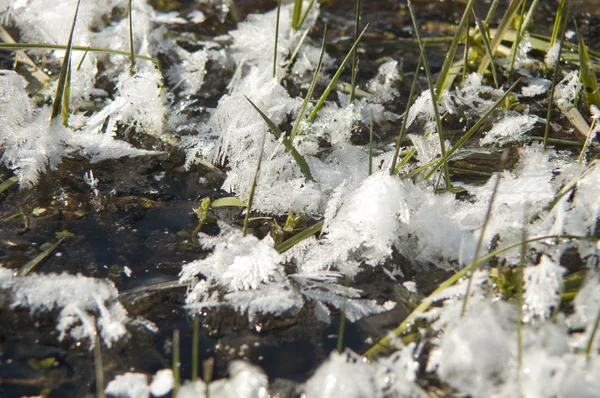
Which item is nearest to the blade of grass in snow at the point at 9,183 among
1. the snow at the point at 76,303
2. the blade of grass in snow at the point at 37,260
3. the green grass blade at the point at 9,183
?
the green grass blade at the point at 9,183

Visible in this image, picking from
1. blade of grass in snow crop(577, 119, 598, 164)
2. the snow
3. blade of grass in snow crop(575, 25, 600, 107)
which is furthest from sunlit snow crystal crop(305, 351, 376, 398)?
blade of grass in snow crop(575, 25, 600, 107)

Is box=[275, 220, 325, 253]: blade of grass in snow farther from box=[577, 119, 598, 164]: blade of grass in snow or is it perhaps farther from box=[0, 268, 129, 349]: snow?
box=[577, 119, 598, 164]: blade of grass in snow

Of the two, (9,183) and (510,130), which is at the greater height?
(510,130)

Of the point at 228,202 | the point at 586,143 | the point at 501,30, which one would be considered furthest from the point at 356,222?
the point at 501,30

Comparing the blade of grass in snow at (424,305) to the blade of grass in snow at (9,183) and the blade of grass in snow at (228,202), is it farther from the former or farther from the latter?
the blade of grass in snow at (9,183)

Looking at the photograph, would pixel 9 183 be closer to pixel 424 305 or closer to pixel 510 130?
pixel 424 305

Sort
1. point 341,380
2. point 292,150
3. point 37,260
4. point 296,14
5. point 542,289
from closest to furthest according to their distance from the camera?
point 341,380
point 542,289
point 37,260
point 292,150
point 296,14

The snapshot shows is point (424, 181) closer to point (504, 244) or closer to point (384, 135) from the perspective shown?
point (504, 244)
